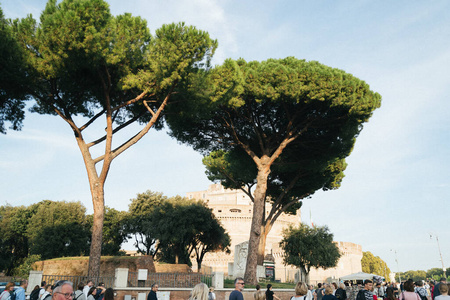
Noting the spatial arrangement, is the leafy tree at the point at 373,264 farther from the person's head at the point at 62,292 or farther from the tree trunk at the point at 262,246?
the person's head at the point at 62,292

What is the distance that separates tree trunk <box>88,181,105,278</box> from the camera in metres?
12.4

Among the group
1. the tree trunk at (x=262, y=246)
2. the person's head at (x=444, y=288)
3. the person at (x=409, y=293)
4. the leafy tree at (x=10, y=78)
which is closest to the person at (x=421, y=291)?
the person's head at (x=444, y=288)

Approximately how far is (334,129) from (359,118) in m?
1.87

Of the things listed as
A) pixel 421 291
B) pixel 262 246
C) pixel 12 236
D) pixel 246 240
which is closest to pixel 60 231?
pixel 12 236

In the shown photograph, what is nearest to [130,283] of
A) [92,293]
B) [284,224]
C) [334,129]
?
[92,293]

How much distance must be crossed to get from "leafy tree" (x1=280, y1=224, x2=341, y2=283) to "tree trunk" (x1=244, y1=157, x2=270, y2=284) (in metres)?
11.5

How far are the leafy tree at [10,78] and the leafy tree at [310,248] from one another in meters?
22.8

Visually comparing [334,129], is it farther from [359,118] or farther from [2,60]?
[2,60]

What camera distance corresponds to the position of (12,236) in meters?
39.8

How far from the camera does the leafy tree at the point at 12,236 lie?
3872 centimetres

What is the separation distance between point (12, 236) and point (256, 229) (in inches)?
1404

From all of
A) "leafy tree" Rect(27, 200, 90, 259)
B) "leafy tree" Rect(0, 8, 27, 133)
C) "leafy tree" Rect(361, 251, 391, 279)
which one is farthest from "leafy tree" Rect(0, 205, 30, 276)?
"leafy tree" Rect(361, 251, 391, 279)

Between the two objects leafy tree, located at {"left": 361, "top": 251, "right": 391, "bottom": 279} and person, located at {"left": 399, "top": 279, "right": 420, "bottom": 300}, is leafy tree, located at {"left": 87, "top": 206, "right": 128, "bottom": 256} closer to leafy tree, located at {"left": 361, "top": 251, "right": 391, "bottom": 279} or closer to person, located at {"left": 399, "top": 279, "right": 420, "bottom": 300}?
person, located at {"left": 399, "top": 279, "right": 420, "bottom": 300}

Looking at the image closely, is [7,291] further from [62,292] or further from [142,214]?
[142,214]
